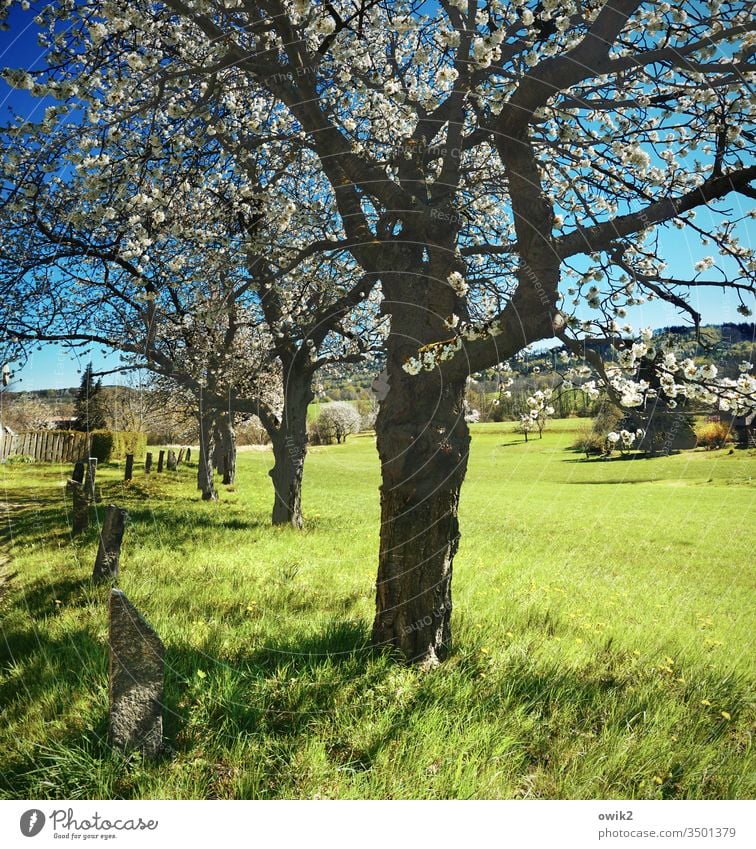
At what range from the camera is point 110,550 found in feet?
21.1

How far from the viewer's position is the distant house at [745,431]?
500 centimetres

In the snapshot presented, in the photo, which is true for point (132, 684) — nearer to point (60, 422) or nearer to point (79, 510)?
point (60, 422)

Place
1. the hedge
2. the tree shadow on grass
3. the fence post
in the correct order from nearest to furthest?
1. the tree shadow on grass
2. the fence post
3. the hedge

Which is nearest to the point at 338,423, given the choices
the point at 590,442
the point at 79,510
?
the point at 590,442

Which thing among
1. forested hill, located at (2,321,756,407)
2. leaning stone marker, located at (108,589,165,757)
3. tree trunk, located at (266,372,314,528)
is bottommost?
leaning stone marker, located at (108,589,165,757)

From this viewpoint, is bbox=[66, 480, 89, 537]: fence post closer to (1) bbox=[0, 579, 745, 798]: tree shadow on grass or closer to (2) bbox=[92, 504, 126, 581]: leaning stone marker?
(2) bbox=[92, 504, 126, 581]: leaning stone marker

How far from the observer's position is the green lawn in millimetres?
3408

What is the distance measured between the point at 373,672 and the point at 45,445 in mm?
5008

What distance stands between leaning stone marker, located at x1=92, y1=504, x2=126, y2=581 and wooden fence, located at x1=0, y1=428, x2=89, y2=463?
45.5 inches

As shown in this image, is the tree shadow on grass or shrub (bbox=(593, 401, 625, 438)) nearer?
the tree shadow on grass

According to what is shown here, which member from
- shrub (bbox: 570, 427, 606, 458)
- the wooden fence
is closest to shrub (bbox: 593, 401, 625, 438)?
shrub (bbox: 570, 427, 606, 458)

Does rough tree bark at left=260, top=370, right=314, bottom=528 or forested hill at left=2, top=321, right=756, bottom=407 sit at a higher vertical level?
forested hill at left=2, top=321, right=756, bottom=407

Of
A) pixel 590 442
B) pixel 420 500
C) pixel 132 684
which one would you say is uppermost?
pixel 590 442
